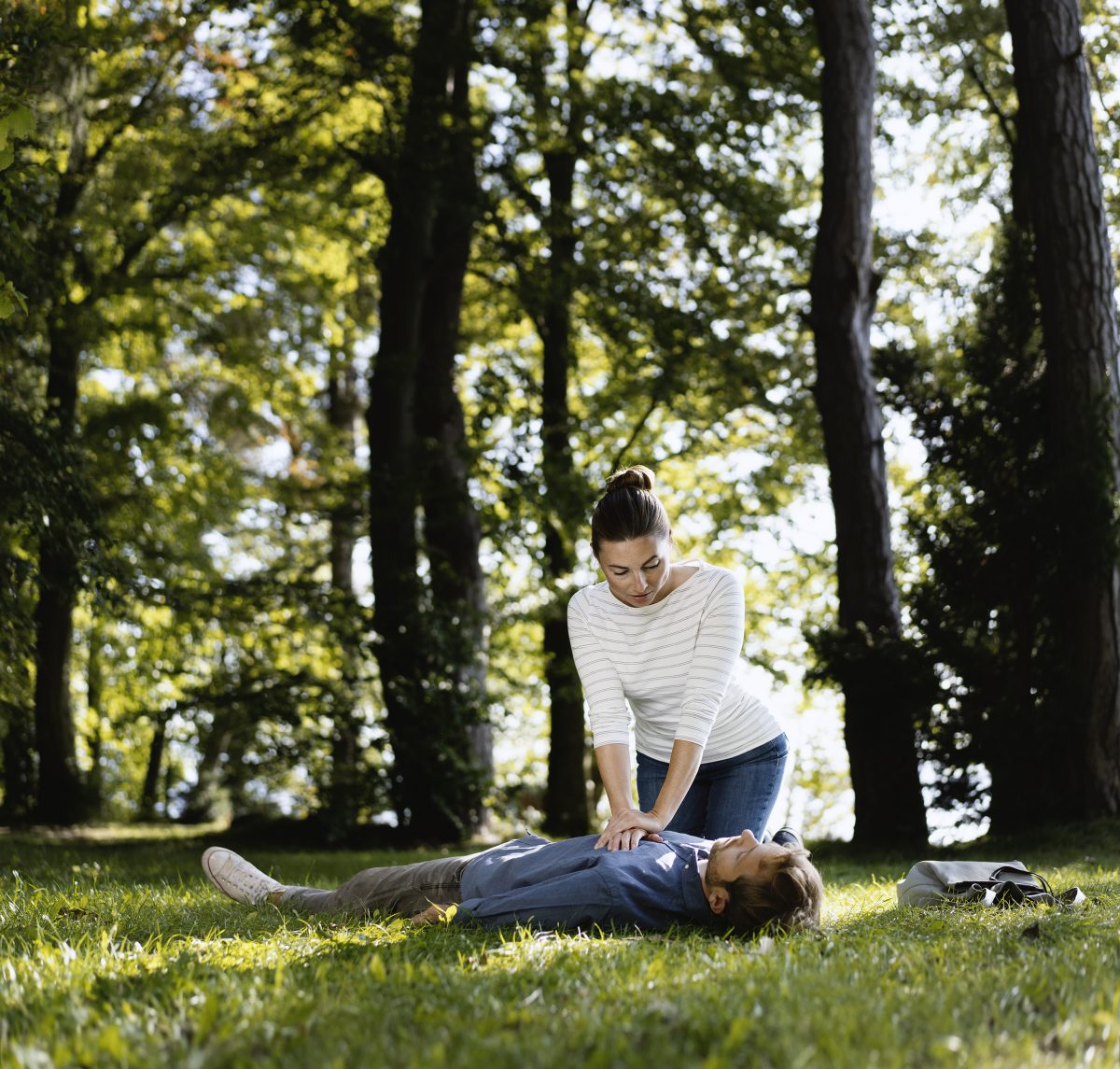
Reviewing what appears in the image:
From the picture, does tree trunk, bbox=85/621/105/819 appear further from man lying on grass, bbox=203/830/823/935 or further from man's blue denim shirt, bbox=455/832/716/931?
man's blue denim shirt, bbox=455/832/716/931

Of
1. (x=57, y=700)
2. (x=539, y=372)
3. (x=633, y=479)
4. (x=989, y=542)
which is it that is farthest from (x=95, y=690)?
(x=633, y=479)

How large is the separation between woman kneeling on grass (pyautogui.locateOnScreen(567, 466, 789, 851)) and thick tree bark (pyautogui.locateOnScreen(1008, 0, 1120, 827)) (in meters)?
6.00

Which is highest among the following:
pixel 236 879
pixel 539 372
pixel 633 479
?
pixel 539 372

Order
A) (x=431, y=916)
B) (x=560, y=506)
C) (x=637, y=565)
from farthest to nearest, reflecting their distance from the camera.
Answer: (x=560, y=506), (x=637, y=565), (x=431, y=916)

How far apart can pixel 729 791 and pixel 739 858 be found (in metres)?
1.08

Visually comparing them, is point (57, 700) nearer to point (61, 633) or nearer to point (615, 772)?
point (61, 633)

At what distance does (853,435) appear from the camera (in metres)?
12.3

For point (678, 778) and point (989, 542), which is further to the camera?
point (989, 542)

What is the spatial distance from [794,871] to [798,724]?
79.9ft

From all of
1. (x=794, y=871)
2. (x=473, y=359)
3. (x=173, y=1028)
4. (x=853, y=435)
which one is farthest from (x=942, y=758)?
(x=473, y=359)

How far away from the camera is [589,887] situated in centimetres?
464

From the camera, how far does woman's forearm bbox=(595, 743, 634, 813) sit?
512 centimetres

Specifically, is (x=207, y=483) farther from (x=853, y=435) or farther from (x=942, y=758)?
(x=942, y=758)

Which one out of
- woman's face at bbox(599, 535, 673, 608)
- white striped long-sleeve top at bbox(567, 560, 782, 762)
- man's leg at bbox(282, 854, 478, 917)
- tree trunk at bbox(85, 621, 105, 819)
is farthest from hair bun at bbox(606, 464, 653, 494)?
tree trunk at bbox(85, 621, 105, 819)
